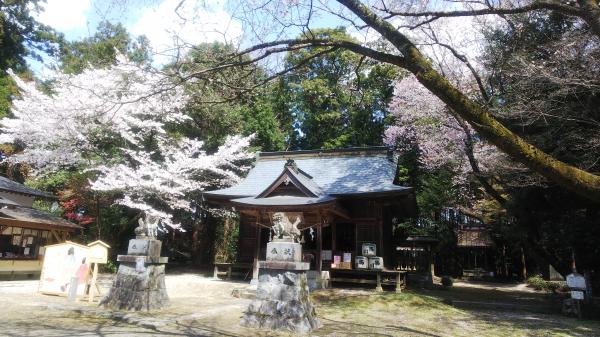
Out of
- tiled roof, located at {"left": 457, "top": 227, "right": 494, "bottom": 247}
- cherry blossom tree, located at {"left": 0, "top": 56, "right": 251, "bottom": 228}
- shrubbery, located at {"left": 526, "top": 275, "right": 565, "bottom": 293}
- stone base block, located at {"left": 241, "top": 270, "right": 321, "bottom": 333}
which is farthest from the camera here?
tiled roof, located at {"left": 457, "top": 227, "right": 494, "bottom": 247}

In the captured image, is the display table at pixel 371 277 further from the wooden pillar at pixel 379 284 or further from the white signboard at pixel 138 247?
the white signboard at pixel 138 247

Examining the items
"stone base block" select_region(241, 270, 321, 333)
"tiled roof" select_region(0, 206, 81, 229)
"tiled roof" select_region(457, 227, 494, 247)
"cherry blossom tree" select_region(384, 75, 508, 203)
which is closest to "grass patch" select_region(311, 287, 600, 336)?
"stone base block" select_region(241, 270, 321, 333)

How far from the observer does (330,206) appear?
524 inches

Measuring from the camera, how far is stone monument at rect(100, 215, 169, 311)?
337 inches

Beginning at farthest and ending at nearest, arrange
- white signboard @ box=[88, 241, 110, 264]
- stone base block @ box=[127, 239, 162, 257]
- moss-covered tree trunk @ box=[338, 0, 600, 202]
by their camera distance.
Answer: white signboard @ box=[88, 241, 110, 264], stone base block @ box=[127, 239, 162, 257], moss-covered tree trunk @ box=[338, 0, 600, 202]

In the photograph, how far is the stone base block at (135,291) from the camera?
853 cm

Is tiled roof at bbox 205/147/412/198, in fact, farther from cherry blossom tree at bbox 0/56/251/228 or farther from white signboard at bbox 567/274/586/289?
white signboard at bbox 567/274/586/289

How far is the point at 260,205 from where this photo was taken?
45.3 ft

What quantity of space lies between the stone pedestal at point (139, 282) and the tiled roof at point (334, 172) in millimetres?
7011

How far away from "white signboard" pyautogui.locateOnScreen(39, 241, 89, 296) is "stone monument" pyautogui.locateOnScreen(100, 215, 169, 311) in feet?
6.17

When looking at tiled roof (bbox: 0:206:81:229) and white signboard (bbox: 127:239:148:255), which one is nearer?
white signboard (bbox: 127:239:148:255)

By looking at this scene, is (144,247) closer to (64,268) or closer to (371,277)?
(64,268)

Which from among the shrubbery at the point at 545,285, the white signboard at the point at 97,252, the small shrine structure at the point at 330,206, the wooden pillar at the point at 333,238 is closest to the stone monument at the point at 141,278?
the white signboard at the point at 97,252

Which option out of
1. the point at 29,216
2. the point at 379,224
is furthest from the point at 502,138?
the point at 29,216
